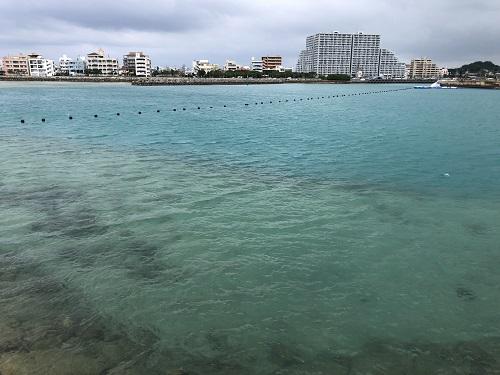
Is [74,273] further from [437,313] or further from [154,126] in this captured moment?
[154,126]

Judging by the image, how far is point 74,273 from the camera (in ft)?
35.3

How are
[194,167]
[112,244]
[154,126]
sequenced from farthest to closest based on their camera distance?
[154,126], [194,167], [112,244]

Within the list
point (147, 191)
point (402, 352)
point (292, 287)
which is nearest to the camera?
point (402, 352)

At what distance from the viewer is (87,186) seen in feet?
61.1

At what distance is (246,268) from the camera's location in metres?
11.2

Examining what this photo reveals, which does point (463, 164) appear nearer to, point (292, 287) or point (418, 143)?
point (418, 143)

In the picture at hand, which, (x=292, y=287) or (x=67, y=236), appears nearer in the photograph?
(x=292, y=287)

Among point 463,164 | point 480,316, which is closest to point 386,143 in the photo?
point 463,164

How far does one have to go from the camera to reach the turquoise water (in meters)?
7.88

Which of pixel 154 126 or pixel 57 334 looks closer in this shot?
pixel 57 334

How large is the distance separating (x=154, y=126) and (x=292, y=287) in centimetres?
3876

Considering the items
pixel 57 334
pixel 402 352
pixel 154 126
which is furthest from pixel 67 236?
pixel 154 126

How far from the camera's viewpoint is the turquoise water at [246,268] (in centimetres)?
788

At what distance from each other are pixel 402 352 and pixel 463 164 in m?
21.4
